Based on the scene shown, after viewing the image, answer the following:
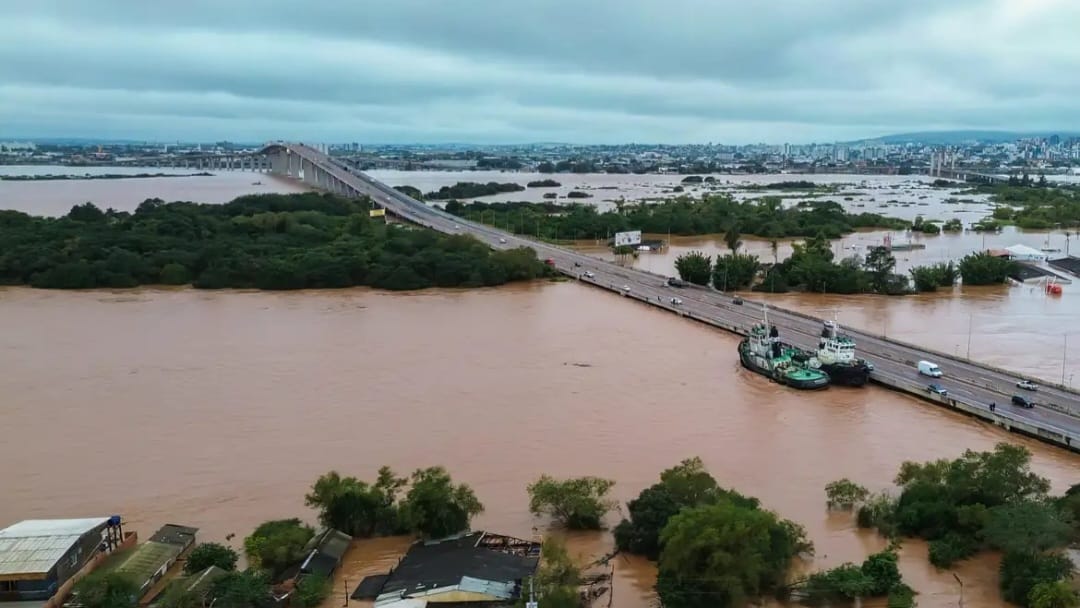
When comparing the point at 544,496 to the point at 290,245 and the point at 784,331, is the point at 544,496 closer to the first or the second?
the point at 784,331

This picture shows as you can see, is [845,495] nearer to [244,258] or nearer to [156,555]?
[156,555]

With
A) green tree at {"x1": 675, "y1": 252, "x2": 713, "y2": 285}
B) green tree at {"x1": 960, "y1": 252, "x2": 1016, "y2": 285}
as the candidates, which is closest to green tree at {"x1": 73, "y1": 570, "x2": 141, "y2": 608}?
green tree at {"x1": 675, "y1": 252, "x2": 713, "y2": 285}

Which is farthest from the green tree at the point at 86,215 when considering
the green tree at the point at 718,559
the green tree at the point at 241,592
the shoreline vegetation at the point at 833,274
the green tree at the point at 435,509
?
the green tree at the point at 718,559

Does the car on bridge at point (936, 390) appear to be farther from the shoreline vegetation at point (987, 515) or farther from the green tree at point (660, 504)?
the green tree at point (660, 504)

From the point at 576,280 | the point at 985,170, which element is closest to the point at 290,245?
the point at 576,280

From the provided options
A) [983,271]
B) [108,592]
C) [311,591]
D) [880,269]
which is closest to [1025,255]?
[983,271]

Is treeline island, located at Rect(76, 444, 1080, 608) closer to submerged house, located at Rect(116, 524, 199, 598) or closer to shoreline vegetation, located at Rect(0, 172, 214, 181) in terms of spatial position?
submerged house, located at Rect(116, 524, 199, 598)
